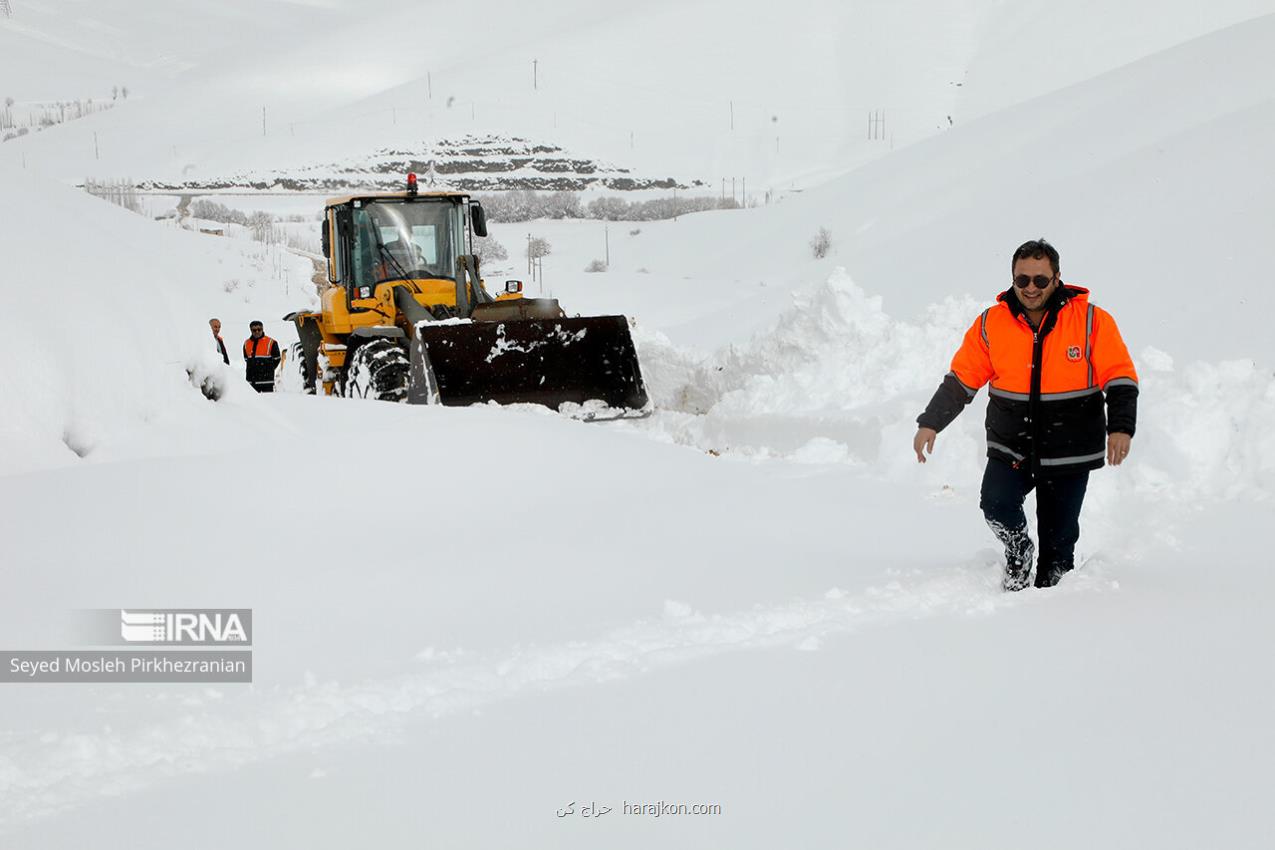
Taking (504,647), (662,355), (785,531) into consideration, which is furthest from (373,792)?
(662,355)

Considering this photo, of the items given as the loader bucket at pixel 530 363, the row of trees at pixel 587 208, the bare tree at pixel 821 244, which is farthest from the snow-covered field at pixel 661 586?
the row of trees at pixel 587 208

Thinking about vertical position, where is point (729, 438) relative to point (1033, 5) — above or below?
below

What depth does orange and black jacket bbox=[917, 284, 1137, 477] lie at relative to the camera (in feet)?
14.0

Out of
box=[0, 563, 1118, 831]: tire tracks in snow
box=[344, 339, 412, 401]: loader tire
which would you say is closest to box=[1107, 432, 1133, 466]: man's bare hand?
box=[0, 563, 1118, 831]: tire tracks in snow

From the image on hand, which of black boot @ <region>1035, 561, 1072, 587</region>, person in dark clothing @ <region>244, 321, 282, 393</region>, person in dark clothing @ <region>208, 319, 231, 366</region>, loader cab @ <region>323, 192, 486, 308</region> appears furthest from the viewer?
person in dark clothing @ <region>244, 321, 282, 393</region>

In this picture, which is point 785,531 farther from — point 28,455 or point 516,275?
point 516,275

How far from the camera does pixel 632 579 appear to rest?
4.78 metres

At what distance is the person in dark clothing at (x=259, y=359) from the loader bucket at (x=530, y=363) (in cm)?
269

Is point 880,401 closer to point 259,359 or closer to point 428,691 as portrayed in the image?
point 428,691

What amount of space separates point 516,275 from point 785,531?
23.0m

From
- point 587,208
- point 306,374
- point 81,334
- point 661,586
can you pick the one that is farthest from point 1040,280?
point 587,208

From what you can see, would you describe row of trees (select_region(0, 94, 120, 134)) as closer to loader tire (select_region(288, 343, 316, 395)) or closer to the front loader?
loader tire (select_region(288, 343, 316, 395))

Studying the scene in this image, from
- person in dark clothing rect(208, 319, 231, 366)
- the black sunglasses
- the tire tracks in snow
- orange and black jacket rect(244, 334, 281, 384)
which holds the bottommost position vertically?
the tire tracks in snow

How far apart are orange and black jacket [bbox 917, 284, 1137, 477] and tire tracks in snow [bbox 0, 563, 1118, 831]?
23.0 inches
